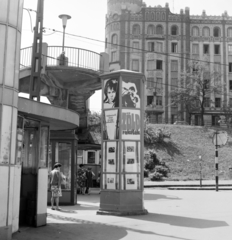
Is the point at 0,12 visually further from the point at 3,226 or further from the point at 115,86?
the point at 115,86

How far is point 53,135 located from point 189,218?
597cm

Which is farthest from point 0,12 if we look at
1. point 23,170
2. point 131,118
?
point 131,118

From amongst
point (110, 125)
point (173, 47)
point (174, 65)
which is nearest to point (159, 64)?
point (174, 65)

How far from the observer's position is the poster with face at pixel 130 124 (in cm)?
1245

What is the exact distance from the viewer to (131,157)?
12398mm

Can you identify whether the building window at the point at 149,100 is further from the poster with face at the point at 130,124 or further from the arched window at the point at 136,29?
the poster with face at the point at 130,124

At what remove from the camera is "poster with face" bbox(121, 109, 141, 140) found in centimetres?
1245

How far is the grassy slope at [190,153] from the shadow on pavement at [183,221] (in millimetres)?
25120

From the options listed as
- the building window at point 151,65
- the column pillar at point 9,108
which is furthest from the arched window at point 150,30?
the column pillar at point 9,108

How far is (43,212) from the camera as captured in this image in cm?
994

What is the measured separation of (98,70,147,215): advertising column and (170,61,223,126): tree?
46113mm

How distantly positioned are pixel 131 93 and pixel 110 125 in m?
1.20

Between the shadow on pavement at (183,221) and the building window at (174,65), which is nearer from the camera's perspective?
the shadow on pavement at (183,221)

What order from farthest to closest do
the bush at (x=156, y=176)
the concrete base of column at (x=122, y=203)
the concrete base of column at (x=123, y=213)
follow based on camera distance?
the bush at (x=156, y=176)
the concrete base of column at (x=122, y=203)
the concrete base of column at (x=123, y=213)
